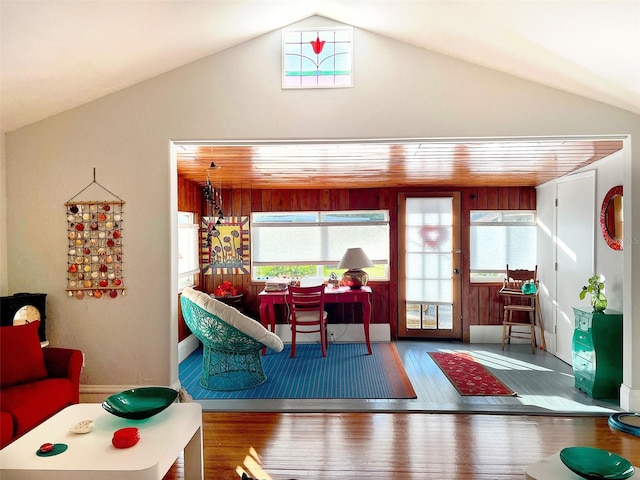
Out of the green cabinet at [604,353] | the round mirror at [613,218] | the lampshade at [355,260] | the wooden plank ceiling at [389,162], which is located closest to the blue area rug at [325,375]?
the lampshade at [355,260]

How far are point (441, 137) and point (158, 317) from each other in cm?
283

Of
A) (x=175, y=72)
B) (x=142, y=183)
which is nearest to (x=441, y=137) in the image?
(x=175, y=72)

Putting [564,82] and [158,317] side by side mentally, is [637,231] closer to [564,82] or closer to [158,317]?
[564,82]

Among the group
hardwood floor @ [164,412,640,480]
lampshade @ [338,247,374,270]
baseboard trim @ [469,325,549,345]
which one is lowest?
hardwood floor @ [164,412,640,480]

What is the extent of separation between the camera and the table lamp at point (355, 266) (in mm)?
5648

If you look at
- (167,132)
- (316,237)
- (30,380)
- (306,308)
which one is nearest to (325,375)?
(306,308)

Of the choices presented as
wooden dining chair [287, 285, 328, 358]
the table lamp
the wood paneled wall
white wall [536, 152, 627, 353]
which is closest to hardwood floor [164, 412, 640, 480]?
white wall [536, 152, 627, 353]

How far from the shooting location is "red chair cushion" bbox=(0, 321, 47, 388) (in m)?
2.86

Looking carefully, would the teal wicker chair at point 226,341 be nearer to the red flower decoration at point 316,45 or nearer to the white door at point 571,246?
the red flower decoration at point 316,45

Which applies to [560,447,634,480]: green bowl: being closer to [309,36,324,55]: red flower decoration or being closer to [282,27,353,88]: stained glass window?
[282,27,353,88]: stained glass window

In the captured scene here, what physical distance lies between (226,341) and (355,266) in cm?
214

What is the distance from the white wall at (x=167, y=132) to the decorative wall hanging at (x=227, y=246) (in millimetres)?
2497

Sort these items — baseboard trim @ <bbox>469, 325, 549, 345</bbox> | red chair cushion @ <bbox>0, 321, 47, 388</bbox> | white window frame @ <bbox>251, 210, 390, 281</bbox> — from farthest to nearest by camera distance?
1. white window frame @ <bbox>251, 210, 390, 281</bbox>
2. baseboard trim @ <bbox>469, 325, 549, 345</bbox>
3. red chair cushion @ <bbox>0, 321, 47, 388</bbox>

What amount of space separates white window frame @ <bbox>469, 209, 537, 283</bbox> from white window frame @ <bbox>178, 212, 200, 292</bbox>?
13.1ft
